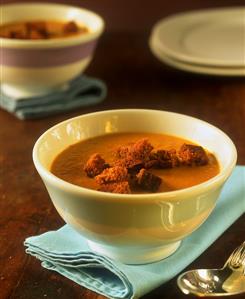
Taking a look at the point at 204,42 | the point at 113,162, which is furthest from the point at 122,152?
the point at 204,42

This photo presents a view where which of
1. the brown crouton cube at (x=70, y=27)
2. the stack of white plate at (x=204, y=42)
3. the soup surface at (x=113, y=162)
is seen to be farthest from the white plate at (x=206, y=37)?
the soup surface at (x=113, y=162)

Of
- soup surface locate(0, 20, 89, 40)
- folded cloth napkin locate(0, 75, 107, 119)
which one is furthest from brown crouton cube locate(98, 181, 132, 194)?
soup surface locate(0, 20, 89, 40)

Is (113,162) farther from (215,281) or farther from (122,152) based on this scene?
(215,281)

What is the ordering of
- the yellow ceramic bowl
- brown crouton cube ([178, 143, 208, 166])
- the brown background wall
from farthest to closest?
1. the brown background wall
2. brown crouton cube ([178, 143, 208, 166])
3. the yellow ceramic bowl

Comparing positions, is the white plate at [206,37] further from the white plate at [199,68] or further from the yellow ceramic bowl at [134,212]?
the yellow ceramic bowl at [134,212]

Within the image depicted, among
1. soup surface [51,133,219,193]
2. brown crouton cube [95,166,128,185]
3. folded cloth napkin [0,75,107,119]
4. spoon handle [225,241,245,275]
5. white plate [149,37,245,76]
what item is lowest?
folded cloth napkin [0,75,107,119]

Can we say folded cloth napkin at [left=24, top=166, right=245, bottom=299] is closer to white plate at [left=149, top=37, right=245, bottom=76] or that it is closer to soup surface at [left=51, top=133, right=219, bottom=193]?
soup surface at [left=51, top=133, right=219, bottom=193]

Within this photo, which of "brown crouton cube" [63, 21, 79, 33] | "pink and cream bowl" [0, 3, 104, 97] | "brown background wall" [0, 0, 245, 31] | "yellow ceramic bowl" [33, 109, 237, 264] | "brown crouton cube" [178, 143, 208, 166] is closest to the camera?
"yellow ceramic bowl" [33, 109, 237, 264]
